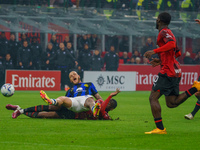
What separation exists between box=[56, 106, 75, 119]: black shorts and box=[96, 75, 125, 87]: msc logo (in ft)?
43.8

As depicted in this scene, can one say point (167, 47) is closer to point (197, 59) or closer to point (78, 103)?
point (78, 103)

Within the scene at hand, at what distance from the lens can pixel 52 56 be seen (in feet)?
79.0

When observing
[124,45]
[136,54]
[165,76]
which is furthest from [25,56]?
[165,76]

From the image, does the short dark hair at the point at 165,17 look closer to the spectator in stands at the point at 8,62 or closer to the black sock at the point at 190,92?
the black sock at the point at 190,92

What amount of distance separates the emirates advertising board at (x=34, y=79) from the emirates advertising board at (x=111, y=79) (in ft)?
5.36

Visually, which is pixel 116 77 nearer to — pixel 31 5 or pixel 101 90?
pixel 101 90

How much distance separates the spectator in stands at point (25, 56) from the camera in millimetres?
23172

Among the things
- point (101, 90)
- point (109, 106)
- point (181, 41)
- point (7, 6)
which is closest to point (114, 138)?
point (109, 106)

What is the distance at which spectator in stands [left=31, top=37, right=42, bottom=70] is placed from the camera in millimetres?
23595

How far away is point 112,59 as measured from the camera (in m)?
25.0

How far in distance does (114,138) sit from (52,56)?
16.9 meters

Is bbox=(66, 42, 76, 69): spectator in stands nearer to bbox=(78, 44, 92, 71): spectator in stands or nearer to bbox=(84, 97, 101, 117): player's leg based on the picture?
bbox=(78, 44, 92, 71): spectator in stands

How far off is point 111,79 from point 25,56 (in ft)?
15.0

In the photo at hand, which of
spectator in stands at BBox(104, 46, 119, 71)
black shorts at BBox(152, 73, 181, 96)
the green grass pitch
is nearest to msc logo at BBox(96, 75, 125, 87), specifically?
spectator in stands at BBox(104, 46, 119, 71)
